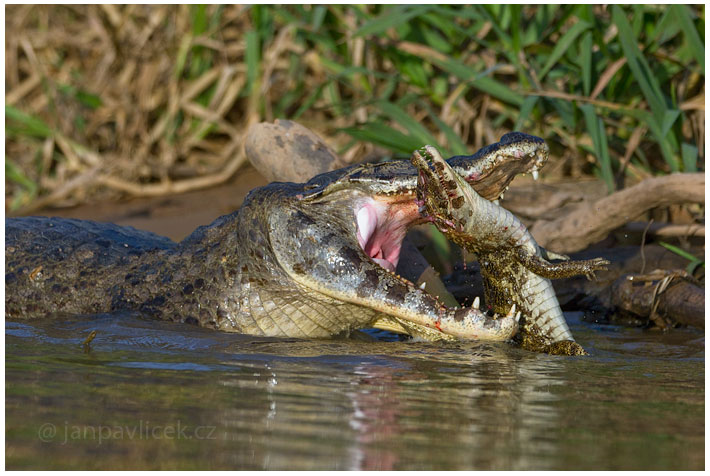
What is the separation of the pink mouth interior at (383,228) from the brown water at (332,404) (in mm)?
299

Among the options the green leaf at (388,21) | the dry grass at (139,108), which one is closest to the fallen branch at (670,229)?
the green leaf at (388,21)

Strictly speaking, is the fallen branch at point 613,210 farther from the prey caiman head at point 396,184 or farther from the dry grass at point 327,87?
the prey caiman head at point 396,184

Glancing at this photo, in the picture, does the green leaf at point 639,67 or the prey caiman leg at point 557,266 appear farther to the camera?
the green leaf at point 639,67

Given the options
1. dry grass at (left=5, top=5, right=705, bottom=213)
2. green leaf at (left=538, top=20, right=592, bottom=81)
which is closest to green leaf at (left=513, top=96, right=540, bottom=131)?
dry grass at (left=5, top=5, right=705, bottom=213)

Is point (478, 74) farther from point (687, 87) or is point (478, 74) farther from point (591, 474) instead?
point (591, 474)

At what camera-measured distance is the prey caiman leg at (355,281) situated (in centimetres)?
274

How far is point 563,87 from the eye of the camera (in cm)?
493

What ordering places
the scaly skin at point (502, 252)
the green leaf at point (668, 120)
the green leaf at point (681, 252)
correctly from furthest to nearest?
the green leaf at point (668, 120)
the green leaf at point (681, 252)
the scaly skin at point (502, 252)

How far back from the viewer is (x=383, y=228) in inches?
121

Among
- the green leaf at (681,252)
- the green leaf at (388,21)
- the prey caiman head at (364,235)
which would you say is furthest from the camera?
the green leaf at (388,21)

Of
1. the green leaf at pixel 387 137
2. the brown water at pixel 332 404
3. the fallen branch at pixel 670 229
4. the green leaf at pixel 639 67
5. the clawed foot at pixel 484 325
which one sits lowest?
the brown water at pixel 332 404

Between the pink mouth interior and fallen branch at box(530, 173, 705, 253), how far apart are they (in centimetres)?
136

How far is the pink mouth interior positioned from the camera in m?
2.96

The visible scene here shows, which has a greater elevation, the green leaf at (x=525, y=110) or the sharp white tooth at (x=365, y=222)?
the green leaf at (x=525, y=110)
